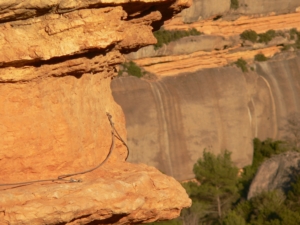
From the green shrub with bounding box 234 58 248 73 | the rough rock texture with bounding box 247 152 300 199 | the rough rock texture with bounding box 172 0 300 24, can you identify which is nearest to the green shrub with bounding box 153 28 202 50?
the rough rock texture with bounding box 172 0 300 24

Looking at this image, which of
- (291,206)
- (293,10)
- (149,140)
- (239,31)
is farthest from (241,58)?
(291,206)

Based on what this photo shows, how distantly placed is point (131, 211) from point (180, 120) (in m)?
18.6

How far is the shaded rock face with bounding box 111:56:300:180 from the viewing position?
24844mm

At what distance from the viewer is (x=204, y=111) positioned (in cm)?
2631

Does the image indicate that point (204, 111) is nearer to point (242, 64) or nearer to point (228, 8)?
point (242, 64)

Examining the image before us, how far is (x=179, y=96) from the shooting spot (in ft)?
84.0

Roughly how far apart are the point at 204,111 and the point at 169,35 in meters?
2.78

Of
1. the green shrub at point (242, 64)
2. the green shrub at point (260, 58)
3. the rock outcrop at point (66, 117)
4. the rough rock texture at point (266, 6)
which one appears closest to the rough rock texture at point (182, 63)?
the green shrub at point (242, 64)

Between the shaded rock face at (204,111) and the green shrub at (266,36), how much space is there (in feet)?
2.76

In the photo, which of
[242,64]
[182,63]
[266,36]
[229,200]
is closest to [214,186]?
[229,200]

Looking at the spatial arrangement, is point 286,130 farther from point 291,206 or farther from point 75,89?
point 75,89

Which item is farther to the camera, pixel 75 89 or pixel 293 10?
pixel 293 10

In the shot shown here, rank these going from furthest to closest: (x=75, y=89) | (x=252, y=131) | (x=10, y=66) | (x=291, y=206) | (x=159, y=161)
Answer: (x=252, y=131), (x=159, y=161), (x=291, y=206), (x=75, y=89), (x=10, y=66)

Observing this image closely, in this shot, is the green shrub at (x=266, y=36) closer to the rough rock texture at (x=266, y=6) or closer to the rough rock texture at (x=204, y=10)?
the rough rock texture at (x=266, y=6)
